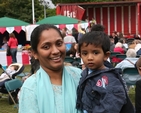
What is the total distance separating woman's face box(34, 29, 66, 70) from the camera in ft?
6.56

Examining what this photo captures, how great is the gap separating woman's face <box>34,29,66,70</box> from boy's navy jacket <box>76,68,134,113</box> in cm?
23

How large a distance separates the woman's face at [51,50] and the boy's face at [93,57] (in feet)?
0.82

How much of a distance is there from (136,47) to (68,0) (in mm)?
28277

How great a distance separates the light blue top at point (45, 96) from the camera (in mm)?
1948

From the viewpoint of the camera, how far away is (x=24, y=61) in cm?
1472

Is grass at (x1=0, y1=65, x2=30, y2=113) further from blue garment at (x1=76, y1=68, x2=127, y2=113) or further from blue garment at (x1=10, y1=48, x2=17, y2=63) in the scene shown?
blue garment at (x1=10, y1=48, x2=17, y2=63)

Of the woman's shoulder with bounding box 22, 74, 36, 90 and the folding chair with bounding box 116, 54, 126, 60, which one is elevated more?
the woman's shoulder with bounding box 22, 74, 36, 90

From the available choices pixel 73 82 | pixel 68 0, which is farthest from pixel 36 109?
pixel 68 0

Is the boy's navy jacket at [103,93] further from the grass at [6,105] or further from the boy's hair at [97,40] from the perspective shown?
the grass at [6,105]

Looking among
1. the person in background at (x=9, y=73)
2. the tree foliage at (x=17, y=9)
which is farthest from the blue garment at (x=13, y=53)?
the tree foliage at (x=17, y=9)

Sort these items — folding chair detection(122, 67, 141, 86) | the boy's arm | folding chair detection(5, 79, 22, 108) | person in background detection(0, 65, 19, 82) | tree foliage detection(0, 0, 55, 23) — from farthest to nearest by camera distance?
tree foliage detection(0, 0, 55, 23)
person in background detection(0, 65, 19, 82)
folding chair detection(122, 67, 141, 86)
folding chair detection(5, 79, 22, 108)
the boy's arm

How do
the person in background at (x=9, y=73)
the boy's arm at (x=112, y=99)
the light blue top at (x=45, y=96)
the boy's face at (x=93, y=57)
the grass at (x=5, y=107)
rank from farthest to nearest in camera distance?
the person in background at (x=9, y=73) < the grass at (x=5, y=107) < the boy's face at (x=93, y=57) < the boy's arm at (x=112, y=99) < the light blue top at (x=45, y=96)

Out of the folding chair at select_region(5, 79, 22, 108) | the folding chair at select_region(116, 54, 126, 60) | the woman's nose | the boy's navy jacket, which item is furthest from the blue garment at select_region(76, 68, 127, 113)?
the folding chair at select_region(116, 54, 126, 60)

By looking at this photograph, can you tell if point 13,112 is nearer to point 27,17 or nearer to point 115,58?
point 115,58
